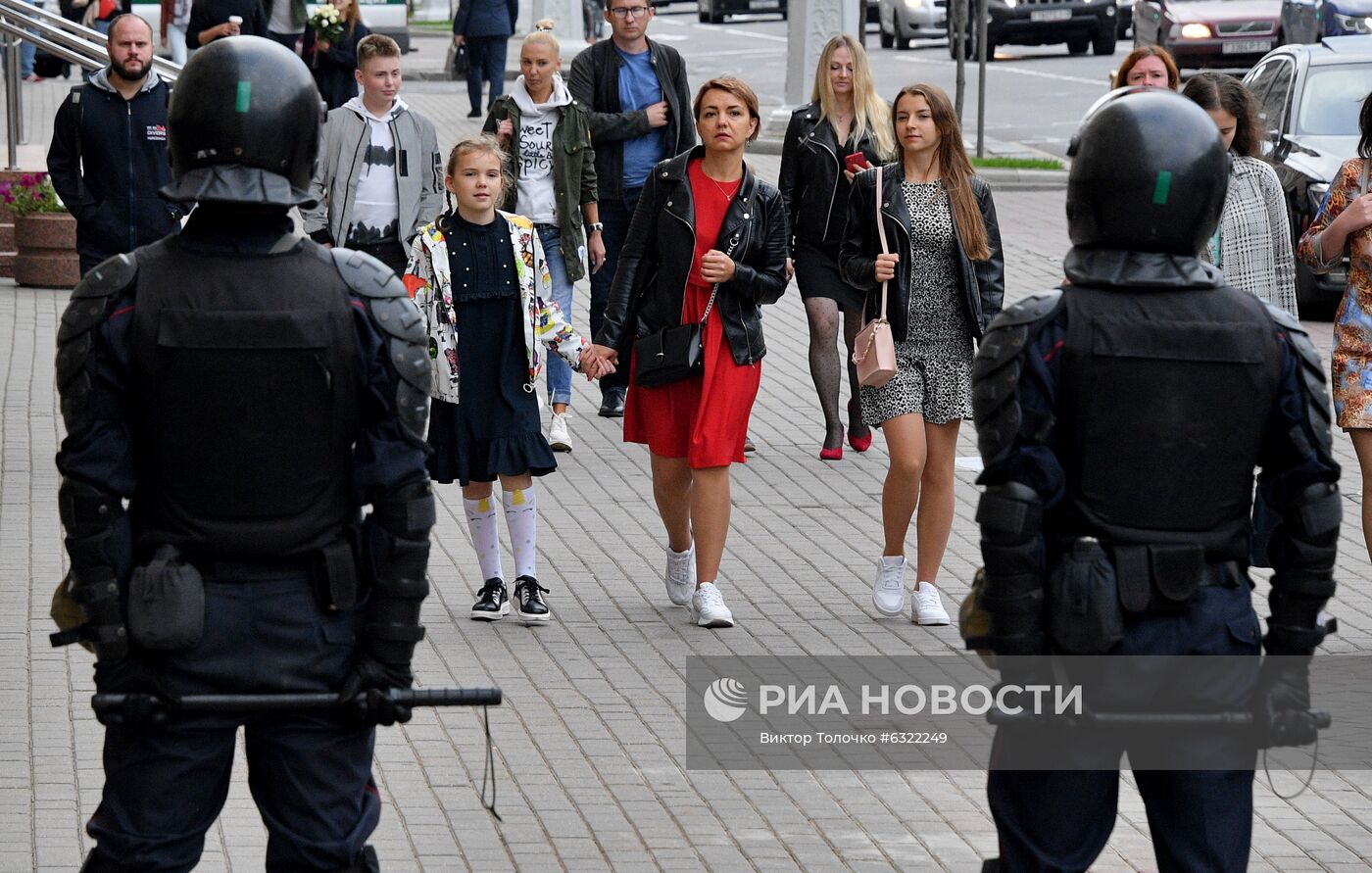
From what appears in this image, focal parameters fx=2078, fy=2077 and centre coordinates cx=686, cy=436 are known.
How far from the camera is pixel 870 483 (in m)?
9.62

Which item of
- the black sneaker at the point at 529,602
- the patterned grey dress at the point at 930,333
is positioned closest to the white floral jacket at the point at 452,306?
the black sneaker at the point at 529,602

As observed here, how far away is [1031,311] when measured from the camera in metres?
3.81

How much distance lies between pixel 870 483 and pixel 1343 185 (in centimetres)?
321

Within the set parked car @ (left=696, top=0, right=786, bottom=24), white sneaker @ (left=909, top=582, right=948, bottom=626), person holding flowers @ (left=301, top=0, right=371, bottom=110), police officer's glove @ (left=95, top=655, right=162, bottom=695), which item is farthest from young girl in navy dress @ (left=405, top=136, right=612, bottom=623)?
parked car @ (left=696, top=0, right=786, bottom=24)

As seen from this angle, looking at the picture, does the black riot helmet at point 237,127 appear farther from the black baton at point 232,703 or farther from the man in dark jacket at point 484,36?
the man in dark jacket at point 484,36

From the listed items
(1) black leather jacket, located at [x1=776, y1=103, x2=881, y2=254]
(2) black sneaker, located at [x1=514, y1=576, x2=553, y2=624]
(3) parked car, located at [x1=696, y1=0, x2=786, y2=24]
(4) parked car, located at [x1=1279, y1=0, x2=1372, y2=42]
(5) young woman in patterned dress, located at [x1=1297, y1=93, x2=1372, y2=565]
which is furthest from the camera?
(3) parked car, located at [x1=696, y1=0, x2=786, y2=24]

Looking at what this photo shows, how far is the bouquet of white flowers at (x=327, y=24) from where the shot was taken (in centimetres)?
1611

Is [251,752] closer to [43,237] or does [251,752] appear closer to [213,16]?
[43,237]

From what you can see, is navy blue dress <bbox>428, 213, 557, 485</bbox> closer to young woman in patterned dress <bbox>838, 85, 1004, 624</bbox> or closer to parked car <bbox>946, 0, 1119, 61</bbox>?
young woman in patterned dress <bbox>838, 85, 1004, 624</bbox>

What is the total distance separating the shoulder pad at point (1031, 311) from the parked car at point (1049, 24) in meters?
27.0

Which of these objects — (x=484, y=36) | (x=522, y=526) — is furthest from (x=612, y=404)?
(x=484, y=36)

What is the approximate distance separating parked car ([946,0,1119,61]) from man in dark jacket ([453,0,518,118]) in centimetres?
→ 927

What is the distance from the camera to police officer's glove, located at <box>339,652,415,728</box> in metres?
3.74

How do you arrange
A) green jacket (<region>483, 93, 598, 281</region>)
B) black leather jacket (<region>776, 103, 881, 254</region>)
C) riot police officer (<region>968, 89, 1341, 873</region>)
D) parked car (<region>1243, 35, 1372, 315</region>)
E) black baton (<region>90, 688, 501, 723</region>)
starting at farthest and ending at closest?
parked car (<region>1243, 35, 1372, 315</region>) → green jacket (<region>483, 93, 598, 281</region>) → black leather jacket (<region>776, 103, 881, 254</region>) → riot police officer (<region>968, 89, 1341, 873</region>) → black baton (<region>90, 688, 501, 723</region>)
